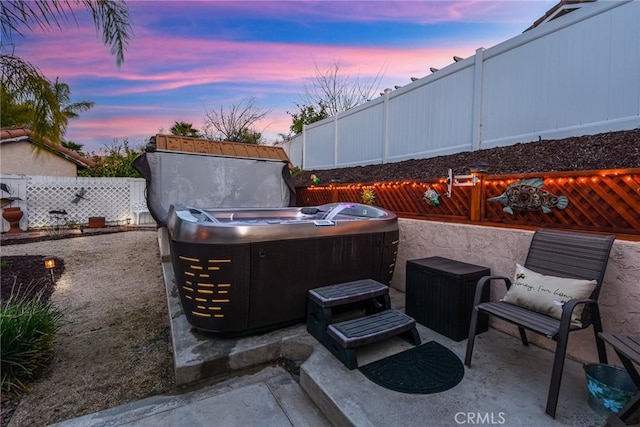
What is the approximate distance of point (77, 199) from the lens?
9.88 m

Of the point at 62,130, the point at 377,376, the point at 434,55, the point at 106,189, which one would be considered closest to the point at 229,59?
the point at 62,130

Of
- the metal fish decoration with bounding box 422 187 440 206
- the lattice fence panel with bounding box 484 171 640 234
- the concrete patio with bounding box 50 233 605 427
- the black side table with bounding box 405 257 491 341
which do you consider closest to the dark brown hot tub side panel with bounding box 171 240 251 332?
the concrete patio with bounding box 50 233 605 427

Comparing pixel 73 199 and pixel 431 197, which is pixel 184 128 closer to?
pixel 73 199

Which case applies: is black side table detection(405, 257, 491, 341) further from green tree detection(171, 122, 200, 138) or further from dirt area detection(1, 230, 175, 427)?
green tree detection(171, 122, 200, 138)

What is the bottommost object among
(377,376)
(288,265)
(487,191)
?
(377,376)

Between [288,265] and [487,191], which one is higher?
[487,191]

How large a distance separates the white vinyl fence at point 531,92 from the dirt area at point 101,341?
4.95 m

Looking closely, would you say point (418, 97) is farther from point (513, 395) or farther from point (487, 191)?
point (513, 395)

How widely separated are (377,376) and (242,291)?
119cm

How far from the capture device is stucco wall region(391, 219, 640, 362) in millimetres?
1982

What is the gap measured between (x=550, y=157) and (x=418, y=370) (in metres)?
3.03

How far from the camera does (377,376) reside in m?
1.98

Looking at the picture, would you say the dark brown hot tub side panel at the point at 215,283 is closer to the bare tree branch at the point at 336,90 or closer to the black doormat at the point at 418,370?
the black doormat at the point at 418,370

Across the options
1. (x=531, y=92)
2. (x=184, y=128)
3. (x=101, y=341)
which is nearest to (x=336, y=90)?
(x=184, y=128)
